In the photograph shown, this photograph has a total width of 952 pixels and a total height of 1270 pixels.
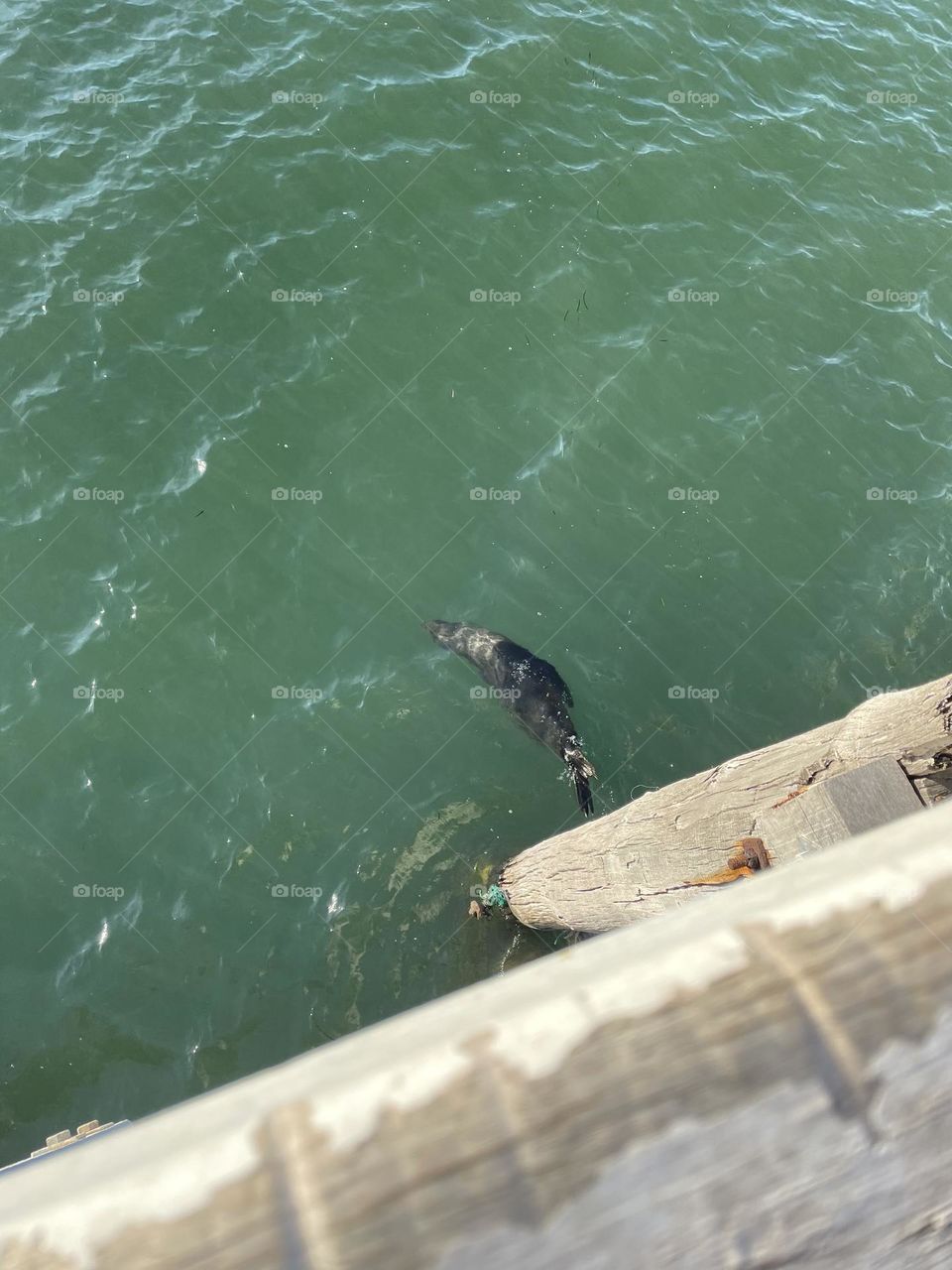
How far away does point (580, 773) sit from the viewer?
34.0ft

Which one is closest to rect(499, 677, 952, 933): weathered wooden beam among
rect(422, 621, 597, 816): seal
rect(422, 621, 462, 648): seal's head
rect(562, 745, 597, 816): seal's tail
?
rect(562, 745, 597, 816): seal's tail

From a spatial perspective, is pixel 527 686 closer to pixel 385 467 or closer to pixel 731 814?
pixel 385 467

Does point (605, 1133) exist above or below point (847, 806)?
above

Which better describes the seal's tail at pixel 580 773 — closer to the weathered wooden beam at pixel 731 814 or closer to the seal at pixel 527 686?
the seal at pixel 527 686

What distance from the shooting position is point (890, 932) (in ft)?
3.95

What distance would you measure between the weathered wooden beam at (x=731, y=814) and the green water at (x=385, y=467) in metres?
2.58

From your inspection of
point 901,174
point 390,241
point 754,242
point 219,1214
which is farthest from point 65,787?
point 901,174

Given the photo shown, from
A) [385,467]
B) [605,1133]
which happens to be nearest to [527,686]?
[385,467]

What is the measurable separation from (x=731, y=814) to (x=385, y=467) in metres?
6.64

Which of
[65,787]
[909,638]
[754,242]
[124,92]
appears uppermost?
[124,92]

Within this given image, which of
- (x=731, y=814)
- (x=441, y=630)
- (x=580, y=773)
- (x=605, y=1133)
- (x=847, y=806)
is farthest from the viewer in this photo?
(x=441, y=630)

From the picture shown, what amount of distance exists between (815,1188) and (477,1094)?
41 centimetres

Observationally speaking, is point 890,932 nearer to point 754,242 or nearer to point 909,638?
point 909,638

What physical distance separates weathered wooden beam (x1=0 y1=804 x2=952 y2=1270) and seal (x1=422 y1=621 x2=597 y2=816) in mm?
9198
